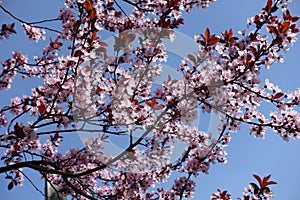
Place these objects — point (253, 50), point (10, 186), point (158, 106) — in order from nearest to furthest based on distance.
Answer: point (253, 50), point (158, 106), point (10, 186)

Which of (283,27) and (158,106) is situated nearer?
(283,27)

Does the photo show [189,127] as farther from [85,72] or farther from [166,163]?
Answer: [85,72]

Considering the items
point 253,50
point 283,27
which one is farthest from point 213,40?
point 283,27

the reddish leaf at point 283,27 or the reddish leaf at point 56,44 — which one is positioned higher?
the reddish leaf at point 56,44

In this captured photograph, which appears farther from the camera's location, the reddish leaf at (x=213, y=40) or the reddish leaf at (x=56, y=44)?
the reddish leaf at (x=56, y=44)

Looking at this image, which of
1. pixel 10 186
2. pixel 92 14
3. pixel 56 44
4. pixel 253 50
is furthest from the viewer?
pixel 56 44

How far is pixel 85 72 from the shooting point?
9.24 feet

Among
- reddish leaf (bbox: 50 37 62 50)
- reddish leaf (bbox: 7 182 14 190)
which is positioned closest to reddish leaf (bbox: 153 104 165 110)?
reddish leaf (bbox: 50 37 62 50)

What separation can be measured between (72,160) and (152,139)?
2.94 feet

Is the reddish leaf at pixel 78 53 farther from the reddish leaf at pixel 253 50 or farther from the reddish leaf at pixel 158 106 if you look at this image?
the reddish leaf at pixel 253 50

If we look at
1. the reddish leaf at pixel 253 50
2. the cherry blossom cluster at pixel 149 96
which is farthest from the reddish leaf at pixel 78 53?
the reddish leaf at pixel 253 50

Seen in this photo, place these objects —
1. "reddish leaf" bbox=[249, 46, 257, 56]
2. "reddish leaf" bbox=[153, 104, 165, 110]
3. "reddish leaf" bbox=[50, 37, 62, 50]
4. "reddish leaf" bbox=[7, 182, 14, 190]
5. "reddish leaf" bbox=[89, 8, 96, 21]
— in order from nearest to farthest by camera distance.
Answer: "reddish leaf" bbox=[89, 8, 96, 21] < "reddish leaf" bbox=[249, 46, 257, 56] < "reddish leaf" bbox=[153, 104, 165, 110] < "reddish leaf" bbox=[7, 182, 14, 190] < "reddish leaf" bbox=[50, 37, 62, 50]

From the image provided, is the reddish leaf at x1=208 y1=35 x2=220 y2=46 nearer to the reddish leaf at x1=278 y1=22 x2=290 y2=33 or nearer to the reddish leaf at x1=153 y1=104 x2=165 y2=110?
the reddish leaf at x1=278 y1=22 x2=290 y2=33

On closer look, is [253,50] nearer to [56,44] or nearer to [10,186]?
[56,44]
